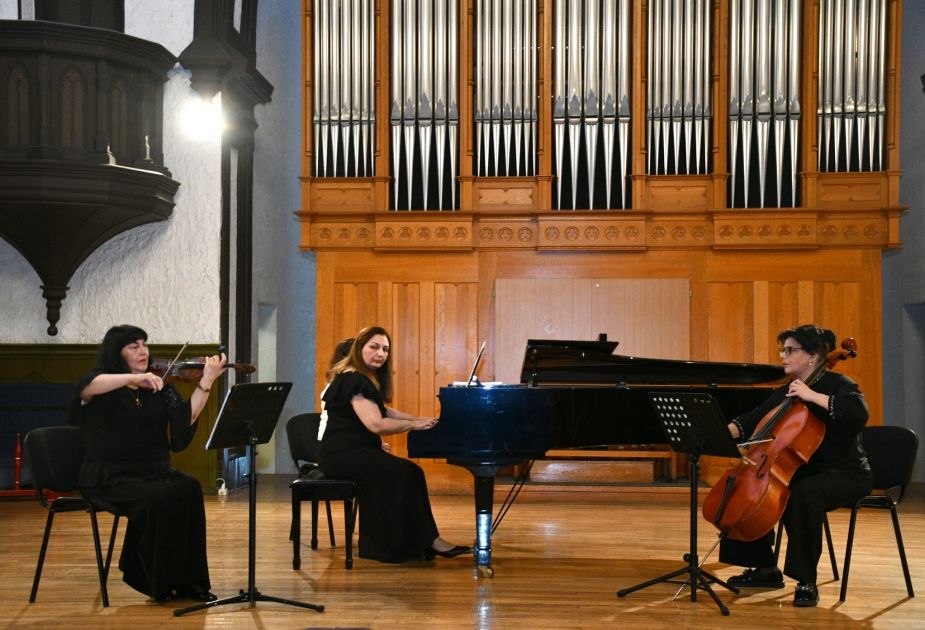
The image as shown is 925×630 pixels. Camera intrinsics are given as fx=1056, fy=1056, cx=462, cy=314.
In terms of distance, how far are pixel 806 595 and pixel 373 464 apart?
87.8 inches

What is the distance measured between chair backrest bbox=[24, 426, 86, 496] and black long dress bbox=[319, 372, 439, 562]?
129 cm

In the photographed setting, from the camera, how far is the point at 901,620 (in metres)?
4.59

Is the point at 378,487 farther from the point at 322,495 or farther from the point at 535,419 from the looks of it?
the point at 535,419

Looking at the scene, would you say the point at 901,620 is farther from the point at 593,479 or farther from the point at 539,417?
the point at 593,479

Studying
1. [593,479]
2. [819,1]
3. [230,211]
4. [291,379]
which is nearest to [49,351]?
[230,211]

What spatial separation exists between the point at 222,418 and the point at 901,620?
10.1 feet

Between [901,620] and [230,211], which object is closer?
[901,620]

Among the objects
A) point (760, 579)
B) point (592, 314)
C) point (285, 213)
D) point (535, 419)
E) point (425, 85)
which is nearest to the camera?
point (760, 579)

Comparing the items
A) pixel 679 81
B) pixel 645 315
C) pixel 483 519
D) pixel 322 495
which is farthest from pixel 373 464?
pixel 679 81

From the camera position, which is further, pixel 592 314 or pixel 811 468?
pixel 592 314

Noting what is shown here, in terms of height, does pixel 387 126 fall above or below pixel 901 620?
above

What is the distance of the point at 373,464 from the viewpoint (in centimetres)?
558

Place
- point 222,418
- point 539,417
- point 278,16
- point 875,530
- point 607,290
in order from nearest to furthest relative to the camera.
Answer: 1. point 222,418
2. point 539,417
3. point 875,530
4. point 607,290
5. point 278,16

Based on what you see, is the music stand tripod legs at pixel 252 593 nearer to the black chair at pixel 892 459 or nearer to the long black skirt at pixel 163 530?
the long black skirt at pixel 163 530
